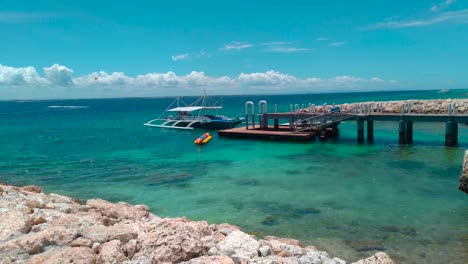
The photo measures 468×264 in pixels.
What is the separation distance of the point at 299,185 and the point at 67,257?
14.0 m

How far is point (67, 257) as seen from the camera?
577 cm

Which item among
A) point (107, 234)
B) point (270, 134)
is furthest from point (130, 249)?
point (270, 134)

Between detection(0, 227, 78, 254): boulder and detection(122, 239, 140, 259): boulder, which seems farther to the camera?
detection(122, 239, 140, 259): boulder

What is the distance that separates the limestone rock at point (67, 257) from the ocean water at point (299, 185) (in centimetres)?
704

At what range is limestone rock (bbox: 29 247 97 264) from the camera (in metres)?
5.71

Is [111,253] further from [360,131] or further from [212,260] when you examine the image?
[360,131]

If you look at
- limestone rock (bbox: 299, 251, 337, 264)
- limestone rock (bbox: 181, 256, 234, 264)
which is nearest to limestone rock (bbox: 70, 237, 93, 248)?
limestone rock (bbox: 181, 256, 234, 264)

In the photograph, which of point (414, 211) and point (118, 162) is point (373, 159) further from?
point (118, 162)

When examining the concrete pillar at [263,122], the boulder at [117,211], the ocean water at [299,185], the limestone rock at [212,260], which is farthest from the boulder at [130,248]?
the concrete pillar at [263,122]

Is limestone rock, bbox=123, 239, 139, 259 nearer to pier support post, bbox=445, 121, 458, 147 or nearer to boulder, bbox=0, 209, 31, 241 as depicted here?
boulder, bbox=0, 209, 31, 241

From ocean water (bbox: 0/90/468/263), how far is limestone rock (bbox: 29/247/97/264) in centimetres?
704

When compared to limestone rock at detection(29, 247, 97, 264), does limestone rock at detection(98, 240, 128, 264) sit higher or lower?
lower

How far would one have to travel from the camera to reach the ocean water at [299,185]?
1191 cm

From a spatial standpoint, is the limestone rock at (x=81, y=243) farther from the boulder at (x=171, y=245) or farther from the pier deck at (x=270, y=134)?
the pier deck at (x=270, y=134)
